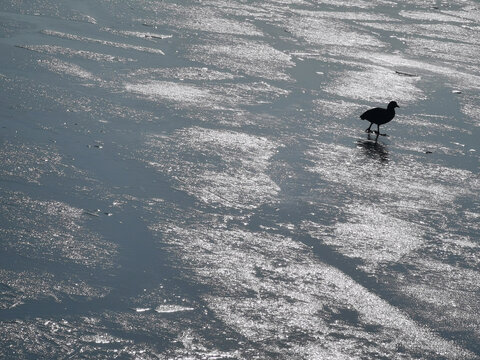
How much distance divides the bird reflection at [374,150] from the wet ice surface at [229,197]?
0.03 meters

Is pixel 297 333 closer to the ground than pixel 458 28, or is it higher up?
closer to the ground

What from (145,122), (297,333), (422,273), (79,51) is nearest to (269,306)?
(297,333)

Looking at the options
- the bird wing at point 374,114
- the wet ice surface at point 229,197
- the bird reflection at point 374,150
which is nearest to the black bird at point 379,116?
the bird wing at point 374,114

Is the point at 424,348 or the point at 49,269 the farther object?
the point at 49,269

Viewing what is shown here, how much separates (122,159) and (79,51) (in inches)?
159

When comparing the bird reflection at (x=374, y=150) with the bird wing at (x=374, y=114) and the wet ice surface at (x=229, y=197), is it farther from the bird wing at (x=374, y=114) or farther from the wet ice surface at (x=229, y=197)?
the bird wing at (x=374, y=114)

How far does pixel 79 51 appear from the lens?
10930mm

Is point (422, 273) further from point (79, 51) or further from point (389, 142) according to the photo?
point (79, 51)

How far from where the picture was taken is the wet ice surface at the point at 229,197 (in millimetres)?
4746

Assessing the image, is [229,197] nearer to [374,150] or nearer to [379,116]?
[374,150]

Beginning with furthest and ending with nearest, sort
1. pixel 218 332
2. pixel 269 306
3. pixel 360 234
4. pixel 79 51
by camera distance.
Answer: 1. pixel 79 51
2. pixel 360 234
3. pixel 269 306
4. pixel 218 332

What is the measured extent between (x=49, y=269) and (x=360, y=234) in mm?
2374

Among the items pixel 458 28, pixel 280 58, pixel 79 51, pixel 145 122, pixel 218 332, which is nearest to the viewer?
pixel 218 332

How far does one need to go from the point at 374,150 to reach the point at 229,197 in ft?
7.56
